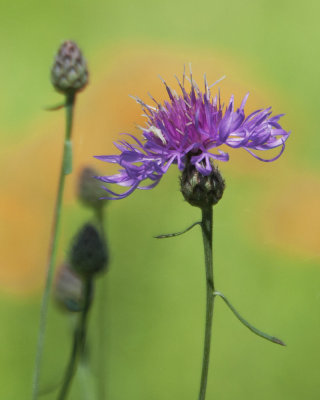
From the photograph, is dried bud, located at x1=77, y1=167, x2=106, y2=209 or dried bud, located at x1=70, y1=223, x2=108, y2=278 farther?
dried bud, located at x1=77, y1=167, x2=106, y2=209

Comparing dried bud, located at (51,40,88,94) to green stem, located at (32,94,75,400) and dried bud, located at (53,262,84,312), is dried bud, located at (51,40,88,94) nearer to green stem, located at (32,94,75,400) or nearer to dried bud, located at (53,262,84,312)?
green stem, located at (32,94,75,400)

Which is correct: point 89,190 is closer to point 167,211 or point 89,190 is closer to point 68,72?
point 68,72

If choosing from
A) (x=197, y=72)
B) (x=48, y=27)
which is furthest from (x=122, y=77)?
(x=48, y=27)

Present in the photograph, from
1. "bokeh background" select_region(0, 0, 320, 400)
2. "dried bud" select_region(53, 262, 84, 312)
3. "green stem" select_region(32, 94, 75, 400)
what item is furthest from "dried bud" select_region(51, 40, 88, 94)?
"bokeh background" select_region(0, 0, 320, 400)

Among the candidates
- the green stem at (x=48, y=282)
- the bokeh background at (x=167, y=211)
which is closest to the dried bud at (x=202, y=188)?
the green stem at (x=48, y=282)

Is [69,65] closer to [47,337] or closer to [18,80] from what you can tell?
[47,337]

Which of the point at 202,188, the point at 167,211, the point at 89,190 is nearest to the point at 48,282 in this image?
the point at 202,188
